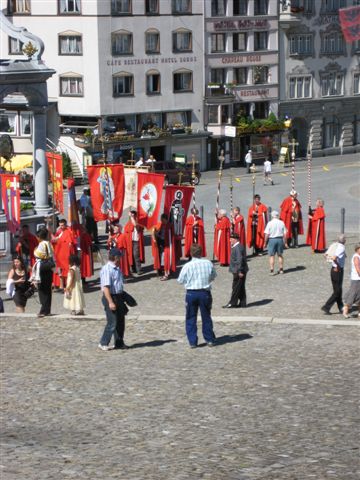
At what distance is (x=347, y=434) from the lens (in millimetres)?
16219

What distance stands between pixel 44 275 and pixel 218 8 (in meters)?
46.0

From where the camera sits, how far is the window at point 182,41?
6825 centimetres

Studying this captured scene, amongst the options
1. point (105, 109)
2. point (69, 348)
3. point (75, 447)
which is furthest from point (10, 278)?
point (105, 109)

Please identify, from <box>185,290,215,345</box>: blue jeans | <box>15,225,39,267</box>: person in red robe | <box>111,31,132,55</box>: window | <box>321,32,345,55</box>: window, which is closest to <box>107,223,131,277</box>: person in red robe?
<box>15,225,39,267</box>: person in red robe

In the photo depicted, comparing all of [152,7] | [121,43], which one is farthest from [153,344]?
[152,7]

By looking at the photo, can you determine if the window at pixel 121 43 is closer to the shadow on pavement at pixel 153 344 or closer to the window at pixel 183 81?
the window at pixel 183 81

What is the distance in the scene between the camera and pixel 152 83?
67.7m

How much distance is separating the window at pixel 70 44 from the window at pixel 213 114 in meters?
7.62

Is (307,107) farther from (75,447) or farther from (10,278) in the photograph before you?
(75,447)

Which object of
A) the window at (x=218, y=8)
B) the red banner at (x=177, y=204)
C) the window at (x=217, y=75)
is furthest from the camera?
the window at (x=217, y=75)

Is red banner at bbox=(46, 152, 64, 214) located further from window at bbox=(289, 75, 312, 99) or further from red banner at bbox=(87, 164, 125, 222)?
window at bbox=(289, 75, 312, 99)

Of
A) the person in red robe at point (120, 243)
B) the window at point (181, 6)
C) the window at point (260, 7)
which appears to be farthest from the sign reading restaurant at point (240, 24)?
the person in red robe at point (120, 243)

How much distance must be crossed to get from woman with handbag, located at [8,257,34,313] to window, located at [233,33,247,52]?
151ft

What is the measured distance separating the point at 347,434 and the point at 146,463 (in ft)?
8.20
